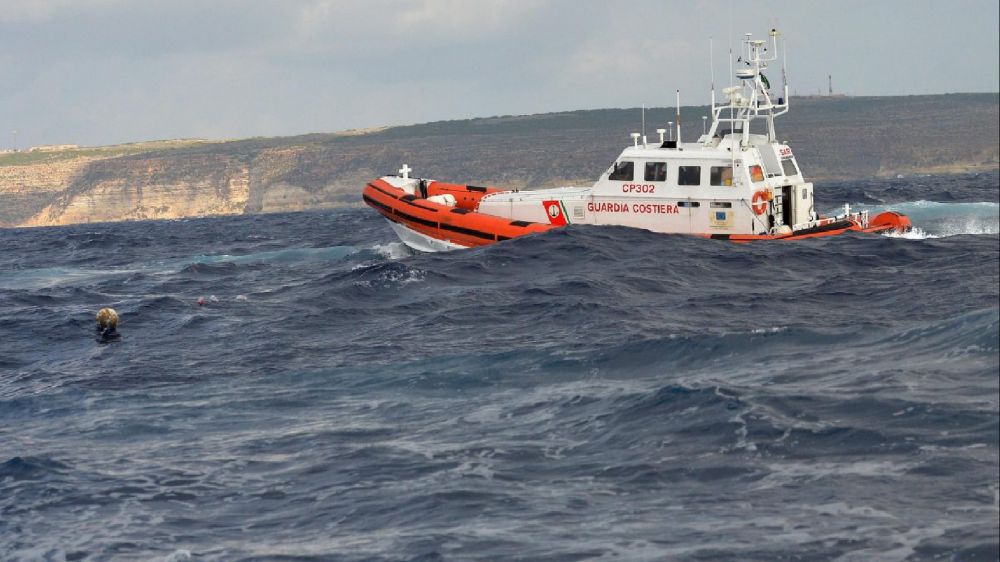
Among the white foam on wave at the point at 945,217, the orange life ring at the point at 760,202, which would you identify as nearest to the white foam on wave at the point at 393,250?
the orange life ring at the point at 760,202

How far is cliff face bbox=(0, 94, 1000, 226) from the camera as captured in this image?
457 ft

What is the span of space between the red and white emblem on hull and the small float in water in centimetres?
3

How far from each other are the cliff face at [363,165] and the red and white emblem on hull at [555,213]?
103m

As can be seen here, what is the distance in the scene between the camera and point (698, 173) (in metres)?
30.8

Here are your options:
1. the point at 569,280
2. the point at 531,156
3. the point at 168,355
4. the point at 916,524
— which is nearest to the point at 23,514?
the point at 168,355

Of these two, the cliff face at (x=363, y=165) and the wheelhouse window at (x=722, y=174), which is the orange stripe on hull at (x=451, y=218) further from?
the cliff face at (x=363, y=165)

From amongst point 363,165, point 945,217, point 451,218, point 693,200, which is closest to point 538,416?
point 693,200

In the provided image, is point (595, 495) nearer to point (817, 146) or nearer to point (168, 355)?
point (168, 355)

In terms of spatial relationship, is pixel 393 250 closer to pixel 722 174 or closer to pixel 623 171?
pixel 623 171

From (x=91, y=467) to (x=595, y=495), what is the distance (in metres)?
6.66

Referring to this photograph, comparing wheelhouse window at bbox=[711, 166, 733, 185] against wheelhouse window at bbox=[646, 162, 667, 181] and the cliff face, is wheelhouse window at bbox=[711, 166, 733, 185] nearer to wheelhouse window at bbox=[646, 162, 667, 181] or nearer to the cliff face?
wheelhouse window at bbox=[646, 162, 667, 181]

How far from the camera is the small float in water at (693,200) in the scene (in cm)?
3055

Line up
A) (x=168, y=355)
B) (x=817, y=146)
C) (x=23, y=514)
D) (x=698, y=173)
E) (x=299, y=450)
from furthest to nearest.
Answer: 1. (x=817, y=146)
2. (x=698, y=173)
3. (x=168, y=355)
4. (x=299, y=450)
5. (x=23, y=514)

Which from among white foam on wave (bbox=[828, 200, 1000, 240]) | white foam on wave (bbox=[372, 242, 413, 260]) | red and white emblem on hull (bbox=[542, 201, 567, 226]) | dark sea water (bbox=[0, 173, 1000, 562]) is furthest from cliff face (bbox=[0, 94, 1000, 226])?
dark sea water (bbox=[0, 173, 1000, 562])
